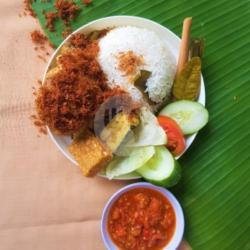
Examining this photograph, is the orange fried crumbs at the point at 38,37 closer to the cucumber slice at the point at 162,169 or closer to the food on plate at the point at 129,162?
the food on plate at the point at 129,162

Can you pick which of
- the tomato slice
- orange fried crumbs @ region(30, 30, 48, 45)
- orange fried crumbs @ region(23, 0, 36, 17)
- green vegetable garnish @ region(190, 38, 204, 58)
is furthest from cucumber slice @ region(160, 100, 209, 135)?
orange fried crumbs @ region(23, 0, 36, 17)

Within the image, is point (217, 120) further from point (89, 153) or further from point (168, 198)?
point (89, 153)

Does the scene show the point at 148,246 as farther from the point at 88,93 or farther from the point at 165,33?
the point at 165,33

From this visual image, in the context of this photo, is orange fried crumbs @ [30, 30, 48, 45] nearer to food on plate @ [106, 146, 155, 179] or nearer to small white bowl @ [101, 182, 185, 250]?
food on plate @ [106, 146, 155, 179]

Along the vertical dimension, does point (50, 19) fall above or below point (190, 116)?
above

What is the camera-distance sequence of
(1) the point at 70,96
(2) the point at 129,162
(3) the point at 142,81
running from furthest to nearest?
(3) the point at 142,81, (2) the point at 129,162, (1) the point at 70,96

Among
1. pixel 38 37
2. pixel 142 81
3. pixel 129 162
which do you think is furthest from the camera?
pixel 38 37

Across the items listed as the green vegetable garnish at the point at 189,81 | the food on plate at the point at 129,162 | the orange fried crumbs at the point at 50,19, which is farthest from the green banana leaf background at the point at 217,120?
the food on plate at the point at 129,162

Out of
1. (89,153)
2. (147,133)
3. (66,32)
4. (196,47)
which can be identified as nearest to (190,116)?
(147,133)
